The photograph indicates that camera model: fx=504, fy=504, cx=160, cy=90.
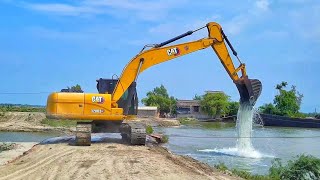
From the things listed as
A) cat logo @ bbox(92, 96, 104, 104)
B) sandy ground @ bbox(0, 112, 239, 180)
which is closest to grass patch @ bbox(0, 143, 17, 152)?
sandy ground @ bbox(0, 112, 239, 180)

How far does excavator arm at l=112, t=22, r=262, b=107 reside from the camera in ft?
74.2

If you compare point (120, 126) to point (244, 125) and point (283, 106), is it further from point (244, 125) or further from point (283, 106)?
point (283, 106)

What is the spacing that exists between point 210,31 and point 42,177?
44.0 feet

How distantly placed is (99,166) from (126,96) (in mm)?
7940

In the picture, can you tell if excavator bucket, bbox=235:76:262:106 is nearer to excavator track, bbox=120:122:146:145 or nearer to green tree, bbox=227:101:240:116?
excavator track, bbox=120:122:146:145

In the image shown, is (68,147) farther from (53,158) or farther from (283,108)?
(283,108)

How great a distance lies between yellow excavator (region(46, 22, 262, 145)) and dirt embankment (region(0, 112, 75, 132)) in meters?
24.5

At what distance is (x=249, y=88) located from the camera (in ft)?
77.7

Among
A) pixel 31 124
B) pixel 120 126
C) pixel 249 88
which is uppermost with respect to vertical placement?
pixel 249 88

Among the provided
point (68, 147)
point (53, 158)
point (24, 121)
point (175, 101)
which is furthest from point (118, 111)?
point (175, 101)

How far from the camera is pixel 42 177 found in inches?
527

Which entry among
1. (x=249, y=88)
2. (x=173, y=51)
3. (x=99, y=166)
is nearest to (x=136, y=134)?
(x=173, y=51)

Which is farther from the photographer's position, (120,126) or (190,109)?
(190,109)

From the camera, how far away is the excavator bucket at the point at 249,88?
77.6 ft
